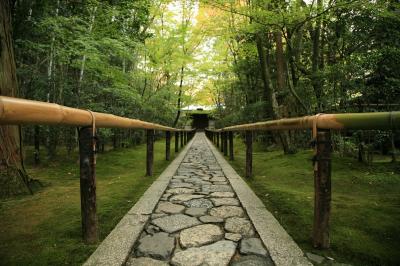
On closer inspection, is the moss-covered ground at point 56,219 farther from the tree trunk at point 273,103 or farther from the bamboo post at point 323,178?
the tree trunk at point 273,103

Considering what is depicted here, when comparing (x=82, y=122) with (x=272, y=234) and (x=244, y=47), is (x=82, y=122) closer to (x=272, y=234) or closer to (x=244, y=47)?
(x=272, y=234)

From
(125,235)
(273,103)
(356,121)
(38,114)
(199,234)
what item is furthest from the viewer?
(273,103)

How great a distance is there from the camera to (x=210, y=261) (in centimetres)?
202

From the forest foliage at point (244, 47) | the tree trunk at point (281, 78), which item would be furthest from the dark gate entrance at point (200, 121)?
the tree trunk at point (281, 78)

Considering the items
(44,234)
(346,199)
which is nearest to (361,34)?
(346,199)

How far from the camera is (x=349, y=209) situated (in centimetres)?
303

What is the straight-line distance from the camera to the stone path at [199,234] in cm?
207

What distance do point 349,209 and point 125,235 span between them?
2402 mm

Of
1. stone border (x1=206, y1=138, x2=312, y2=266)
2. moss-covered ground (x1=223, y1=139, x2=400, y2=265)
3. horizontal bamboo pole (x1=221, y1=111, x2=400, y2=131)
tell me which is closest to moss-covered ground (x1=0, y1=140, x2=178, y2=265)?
stone border (x1=206, y1=138, x2=312, y2=266)

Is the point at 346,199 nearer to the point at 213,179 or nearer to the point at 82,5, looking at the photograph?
the point at 213,179

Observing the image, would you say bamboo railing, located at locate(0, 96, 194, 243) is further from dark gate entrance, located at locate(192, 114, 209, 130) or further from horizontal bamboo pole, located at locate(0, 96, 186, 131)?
dark gate entrance, located at locate(192, 114, 209, 130)

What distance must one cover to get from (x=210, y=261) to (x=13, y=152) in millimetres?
3323

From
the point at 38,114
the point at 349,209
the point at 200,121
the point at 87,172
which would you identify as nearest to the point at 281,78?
the point at 349,209

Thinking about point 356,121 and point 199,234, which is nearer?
point 356,121
